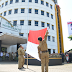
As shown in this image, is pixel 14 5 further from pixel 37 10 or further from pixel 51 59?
pixel 51 59

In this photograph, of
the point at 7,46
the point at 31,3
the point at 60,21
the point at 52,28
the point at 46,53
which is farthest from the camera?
the point at 60,21

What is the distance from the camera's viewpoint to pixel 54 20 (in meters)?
33.1

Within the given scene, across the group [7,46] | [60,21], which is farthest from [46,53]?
[60,21]

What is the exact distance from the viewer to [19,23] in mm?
28344

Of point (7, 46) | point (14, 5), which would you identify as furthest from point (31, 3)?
point (7, 46)

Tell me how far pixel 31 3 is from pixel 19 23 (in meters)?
6.78

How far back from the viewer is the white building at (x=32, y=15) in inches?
1120

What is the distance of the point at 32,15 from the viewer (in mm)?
28875

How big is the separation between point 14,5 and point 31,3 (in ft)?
15.9

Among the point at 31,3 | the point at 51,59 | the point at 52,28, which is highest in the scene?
the point at 31,3

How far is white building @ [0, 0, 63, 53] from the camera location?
2845 cm

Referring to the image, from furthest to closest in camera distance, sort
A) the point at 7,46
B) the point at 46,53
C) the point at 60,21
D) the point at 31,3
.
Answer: the point at 60,21
the point at 31,3
the point at 7,46
the point at 46,53

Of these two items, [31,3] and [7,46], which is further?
[31,3]

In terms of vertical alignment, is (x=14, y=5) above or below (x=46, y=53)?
above
